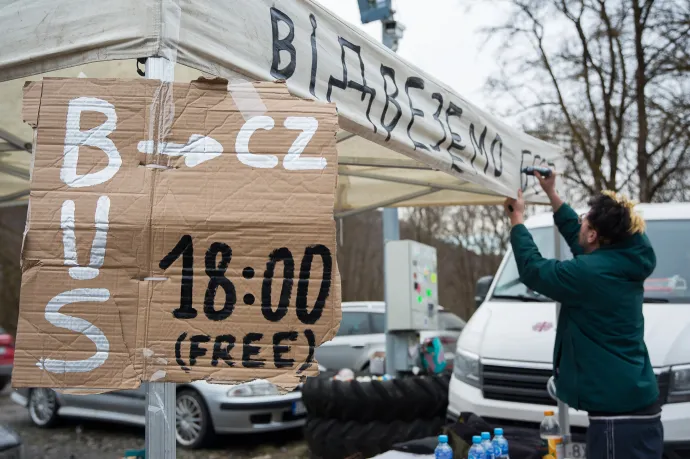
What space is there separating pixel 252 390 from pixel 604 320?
531 cm

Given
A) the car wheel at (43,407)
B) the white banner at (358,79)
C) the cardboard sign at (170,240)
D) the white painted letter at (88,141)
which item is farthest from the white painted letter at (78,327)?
the car wheel at (43,407)

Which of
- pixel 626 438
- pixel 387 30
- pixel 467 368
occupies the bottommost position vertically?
pixel 626 438

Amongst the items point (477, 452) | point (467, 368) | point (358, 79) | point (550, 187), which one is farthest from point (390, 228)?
point (358, 79)

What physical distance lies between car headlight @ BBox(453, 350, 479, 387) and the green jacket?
2085 mm

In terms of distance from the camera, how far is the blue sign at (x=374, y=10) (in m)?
7.90

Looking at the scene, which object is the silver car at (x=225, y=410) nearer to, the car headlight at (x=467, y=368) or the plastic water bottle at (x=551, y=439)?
the car headlight at (x=467, y=368)

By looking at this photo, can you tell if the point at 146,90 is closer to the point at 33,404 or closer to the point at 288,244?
the point at 288,244

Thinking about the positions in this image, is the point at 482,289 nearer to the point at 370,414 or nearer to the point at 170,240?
the point at 370,414

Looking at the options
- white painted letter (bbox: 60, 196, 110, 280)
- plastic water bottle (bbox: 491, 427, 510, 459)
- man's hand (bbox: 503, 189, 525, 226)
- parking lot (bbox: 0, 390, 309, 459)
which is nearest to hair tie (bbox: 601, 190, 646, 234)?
man's hand (bbox: 503, 189, 525, 226)

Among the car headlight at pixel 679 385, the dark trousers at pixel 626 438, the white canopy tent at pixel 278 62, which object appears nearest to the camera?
the white canopy tent at pixel 278 62

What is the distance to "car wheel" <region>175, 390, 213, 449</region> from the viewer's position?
7766mm

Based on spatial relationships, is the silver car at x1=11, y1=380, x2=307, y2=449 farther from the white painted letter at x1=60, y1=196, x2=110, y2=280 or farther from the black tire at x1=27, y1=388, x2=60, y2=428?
the white painted letter at x1=60, y1=196, x2=110, y2=280

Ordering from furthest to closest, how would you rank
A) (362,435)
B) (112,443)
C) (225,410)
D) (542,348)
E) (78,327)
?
(112,443) < (225,410) < (362,435) < (542,348) < (78,327)

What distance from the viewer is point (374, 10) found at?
26.2 ft
